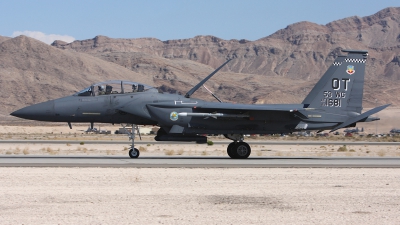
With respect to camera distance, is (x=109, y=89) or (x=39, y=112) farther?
(x=109, y=89)

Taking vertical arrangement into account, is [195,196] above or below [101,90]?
below

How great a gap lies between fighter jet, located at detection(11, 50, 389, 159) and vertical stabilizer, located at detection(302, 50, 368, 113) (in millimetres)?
44

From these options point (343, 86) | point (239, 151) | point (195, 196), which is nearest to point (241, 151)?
point (239, 151)

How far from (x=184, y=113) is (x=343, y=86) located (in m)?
7.31

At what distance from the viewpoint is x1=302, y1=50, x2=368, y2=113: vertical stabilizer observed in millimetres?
26531

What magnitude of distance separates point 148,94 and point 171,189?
36.9ft

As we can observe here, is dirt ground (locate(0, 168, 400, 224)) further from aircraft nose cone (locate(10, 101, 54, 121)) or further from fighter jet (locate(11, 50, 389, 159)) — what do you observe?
fighter jet (locate(11, 50, 389, 159))

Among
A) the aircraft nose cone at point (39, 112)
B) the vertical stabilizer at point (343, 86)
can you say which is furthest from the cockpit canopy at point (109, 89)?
the vertical stabilizer at point (343, 86)

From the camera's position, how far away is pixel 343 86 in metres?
26.7

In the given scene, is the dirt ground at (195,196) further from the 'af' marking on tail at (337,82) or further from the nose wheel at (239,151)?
the 'af' marking on tail at (337,82)

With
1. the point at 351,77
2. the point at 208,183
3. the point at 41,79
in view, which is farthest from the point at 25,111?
the point at 41,79

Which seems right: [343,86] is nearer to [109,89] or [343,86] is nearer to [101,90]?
[109,89]

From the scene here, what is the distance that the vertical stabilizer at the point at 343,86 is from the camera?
87.0 feet

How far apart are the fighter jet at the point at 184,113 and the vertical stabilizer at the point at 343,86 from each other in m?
0.04
